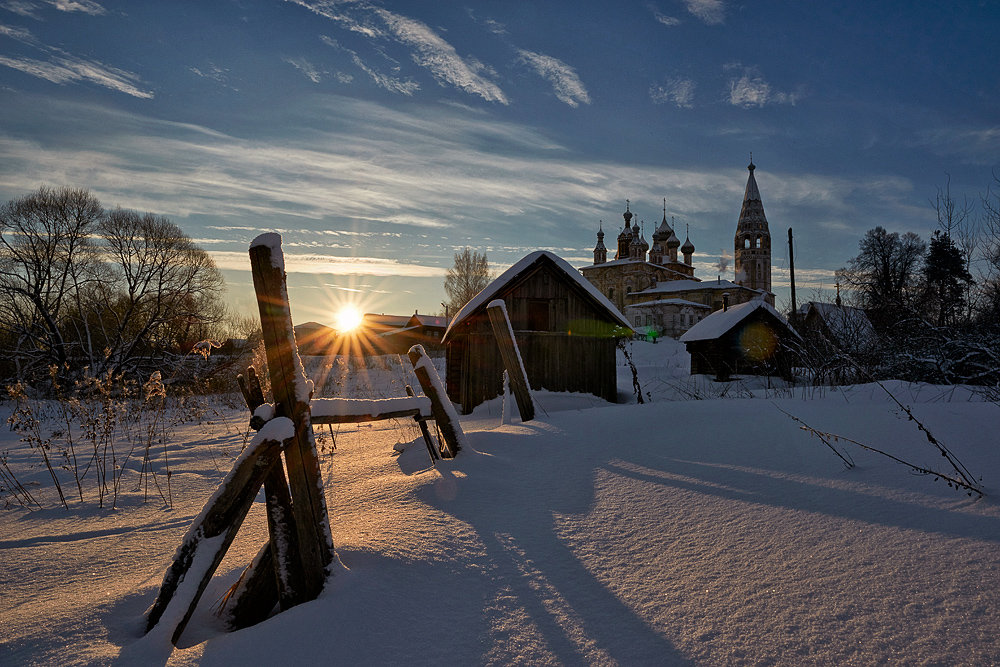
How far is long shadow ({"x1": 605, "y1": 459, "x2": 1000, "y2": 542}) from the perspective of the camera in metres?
1.93

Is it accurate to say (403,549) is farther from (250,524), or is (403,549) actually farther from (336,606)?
(250,524)

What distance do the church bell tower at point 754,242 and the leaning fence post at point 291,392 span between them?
65.2 meters

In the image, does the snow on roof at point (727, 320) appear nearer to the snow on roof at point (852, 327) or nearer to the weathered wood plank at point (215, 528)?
the snow on roof at point (852, 327)

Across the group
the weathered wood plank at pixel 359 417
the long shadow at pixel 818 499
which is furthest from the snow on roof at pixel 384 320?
the long shadow at pixel 818 499

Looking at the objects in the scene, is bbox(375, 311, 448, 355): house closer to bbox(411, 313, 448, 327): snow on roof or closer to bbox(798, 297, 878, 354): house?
bbox(411, 313, 448, 327): snow on roof

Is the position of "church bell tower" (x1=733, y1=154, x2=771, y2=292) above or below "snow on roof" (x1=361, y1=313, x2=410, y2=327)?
above

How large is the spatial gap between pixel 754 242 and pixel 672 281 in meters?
11.4

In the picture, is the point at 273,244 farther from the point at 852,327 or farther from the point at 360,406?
the point at 852,327

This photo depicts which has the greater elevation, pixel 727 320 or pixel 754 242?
pixel 754 242

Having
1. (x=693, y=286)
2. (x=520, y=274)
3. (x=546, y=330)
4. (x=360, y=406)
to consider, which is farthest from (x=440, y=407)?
(x=693, y=286)

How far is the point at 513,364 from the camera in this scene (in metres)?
6.07

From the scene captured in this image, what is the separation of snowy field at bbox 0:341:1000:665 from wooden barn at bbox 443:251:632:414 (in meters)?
7.86

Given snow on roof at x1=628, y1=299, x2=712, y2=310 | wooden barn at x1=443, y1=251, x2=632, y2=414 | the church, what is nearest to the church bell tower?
the church

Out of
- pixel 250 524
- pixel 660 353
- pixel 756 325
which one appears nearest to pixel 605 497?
pixel 250 524
